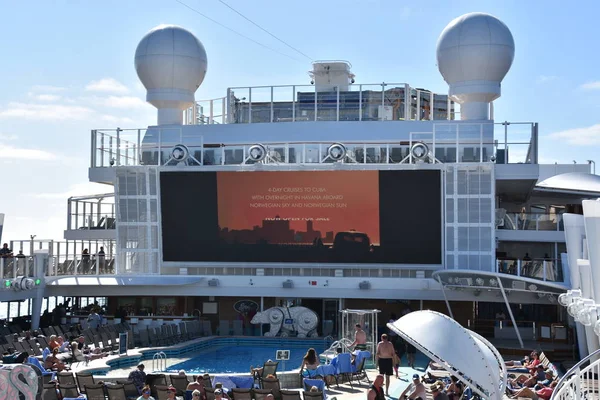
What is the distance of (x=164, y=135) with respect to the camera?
37188 millimetres

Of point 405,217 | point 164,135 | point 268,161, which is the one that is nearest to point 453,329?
point 405,217

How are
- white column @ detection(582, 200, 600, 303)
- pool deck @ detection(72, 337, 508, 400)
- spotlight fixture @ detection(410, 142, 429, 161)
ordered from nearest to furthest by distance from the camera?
white column @ detection(582, 200, 600, 303)
pool deck @ detection(72, 337, 508, 400)
spotlight fixture @ detection(410, 142, 429, 161)

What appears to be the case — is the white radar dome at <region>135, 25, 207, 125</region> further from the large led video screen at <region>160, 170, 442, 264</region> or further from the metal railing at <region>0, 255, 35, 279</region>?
the metal railing at <region>0, 255, 35, 279</region>

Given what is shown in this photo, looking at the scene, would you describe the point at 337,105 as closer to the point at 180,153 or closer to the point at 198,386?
the point at 180,153

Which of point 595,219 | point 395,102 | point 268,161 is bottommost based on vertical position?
point 595,219

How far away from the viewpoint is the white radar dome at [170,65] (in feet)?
122

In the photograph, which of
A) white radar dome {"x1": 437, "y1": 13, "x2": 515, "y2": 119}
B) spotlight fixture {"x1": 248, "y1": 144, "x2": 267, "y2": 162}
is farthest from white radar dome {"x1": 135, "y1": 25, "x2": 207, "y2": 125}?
white radar dome {"x1": 437, "y1": 13, "x2": 515, "y2": 119}

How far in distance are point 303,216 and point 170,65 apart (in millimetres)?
8145

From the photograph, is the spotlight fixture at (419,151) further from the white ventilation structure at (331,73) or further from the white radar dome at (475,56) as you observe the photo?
the white ventilation structure at (331,73)

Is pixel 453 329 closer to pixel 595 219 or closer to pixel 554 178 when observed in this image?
pixel 595 219

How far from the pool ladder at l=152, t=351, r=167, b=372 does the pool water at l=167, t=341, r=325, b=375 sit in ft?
0.74

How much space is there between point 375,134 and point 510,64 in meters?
5.66

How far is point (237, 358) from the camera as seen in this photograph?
2917 centimetres

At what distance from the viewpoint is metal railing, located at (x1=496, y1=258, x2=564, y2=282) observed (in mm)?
30328
